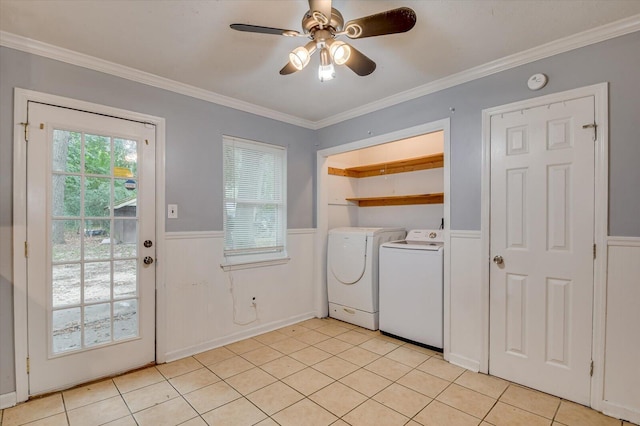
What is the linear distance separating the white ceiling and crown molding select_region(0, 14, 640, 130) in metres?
0.05

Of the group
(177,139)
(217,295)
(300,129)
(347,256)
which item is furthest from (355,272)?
(177,139)

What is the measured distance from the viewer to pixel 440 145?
12.6 feet

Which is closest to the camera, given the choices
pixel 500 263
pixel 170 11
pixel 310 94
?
pixel 170 11

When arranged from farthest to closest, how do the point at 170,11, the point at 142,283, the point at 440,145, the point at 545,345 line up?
1. the point at 440,145
2. the point at 142,283
3. the point at 545,345
4. the point at 170,11

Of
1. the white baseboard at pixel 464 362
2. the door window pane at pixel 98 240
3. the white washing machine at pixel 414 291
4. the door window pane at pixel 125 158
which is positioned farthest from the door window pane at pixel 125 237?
the white baseboard at pixel 464 362

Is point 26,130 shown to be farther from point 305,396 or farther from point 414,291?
point 414,291

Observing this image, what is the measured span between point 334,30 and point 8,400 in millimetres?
3099

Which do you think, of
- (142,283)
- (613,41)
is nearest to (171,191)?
(142,283)

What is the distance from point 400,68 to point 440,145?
1592mm

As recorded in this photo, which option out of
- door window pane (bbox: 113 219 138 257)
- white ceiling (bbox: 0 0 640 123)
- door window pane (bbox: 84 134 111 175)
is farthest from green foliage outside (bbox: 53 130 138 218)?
white ceiling (bbox: 0 0 640 123)

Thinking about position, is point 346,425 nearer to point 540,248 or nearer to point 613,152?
point 540,248

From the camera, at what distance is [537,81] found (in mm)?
2270

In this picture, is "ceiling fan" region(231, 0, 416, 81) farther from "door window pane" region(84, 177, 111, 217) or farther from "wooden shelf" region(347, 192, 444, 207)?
"wooden shelf" region(347, 192, 444, 207)

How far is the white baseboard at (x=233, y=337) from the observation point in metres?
2.82
